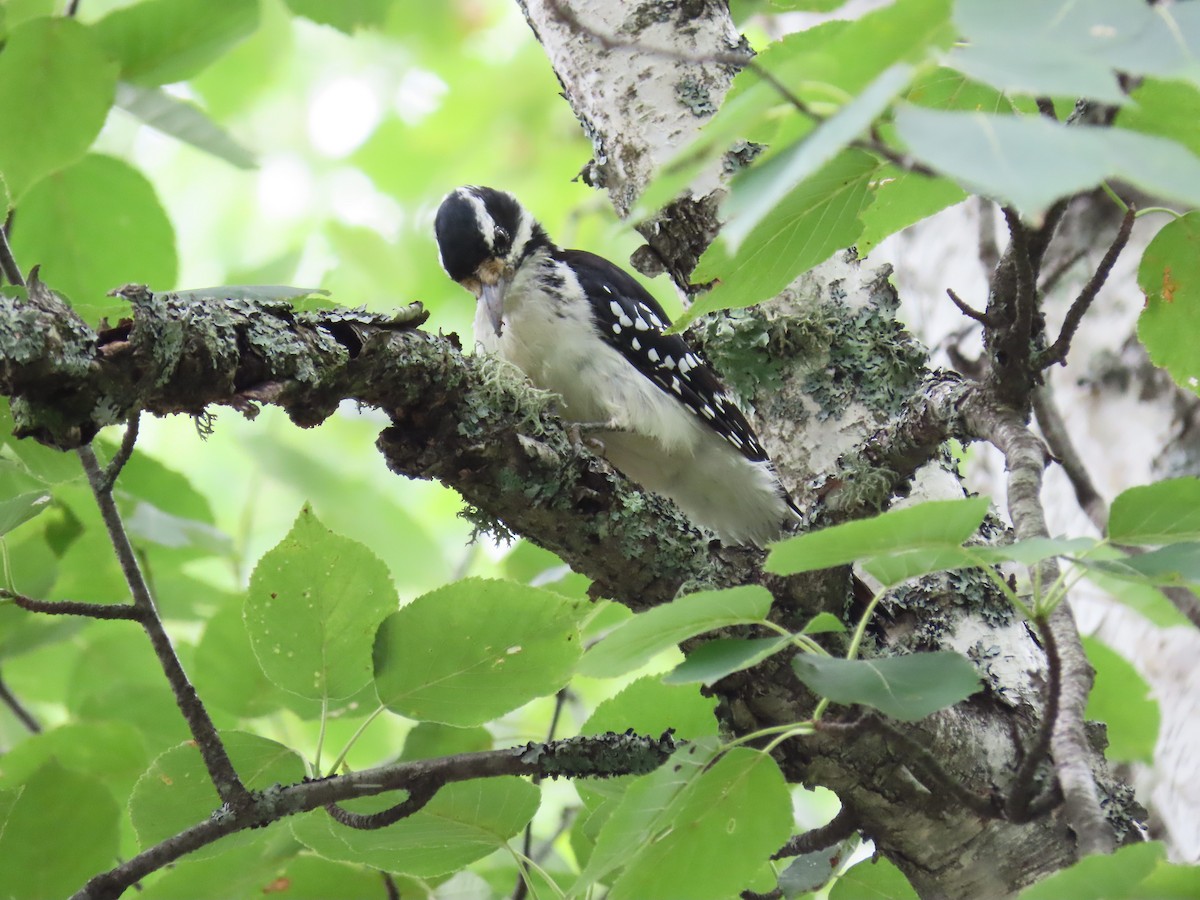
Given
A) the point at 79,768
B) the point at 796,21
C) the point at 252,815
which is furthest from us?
the point at 796,21

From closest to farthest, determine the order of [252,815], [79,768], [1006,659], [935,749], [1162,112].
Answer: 1. [1162,112]
2. [252,815]
3. [935,749]
4. [1006,659]
5. [79,768]

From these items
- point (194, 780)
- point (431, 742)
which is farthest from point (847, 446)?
point (194, 780)

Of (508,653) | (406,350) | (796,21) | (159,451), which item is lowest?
(508,653)

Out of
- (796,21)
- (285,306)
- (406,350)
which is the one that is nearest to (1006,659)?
(406,350)

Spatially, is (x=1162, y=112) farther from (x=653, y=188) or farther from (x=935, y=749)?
(x=935, y=749)

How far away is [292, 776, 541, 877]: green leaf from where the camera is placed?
4.60ft

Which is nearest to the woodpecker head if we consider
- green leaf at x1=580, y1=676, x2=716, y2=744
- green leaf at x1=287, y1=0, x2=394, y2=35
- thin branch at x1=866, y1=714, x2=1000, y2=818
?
green leaf at x1=287, y1=0, x2=394, y2=35

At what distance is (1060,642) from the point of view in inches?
45.9

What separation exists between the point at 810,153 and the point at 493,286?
7.93 feet

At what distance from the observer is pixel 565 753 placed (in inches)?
57.7

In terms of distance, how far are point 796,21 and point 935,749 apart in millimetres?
3409

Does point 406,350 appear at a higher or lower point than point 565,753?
higher

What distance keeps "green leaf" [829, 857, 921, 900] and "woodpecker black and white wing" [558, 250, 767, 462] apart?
4.75 ft

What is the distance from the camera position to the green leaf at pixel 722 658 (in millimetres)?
981
